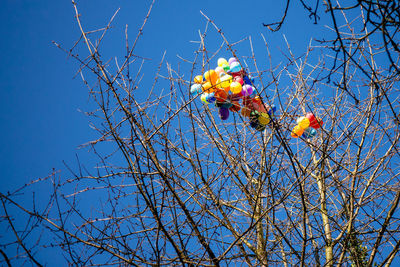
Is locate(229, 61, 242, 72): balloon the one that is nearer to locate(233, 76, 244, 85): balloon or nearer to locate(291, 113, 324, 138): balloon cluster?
locate(233, 76, 244, 85): balloon

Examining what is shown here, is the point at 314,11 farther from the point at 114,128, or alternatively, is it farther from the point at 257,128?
the point at 257,128

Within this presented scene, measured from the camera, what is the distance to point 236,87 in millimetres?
3465

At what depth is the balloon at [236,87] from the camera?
11.4ft

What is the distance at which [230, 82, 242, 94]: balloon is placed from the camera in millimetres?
3471

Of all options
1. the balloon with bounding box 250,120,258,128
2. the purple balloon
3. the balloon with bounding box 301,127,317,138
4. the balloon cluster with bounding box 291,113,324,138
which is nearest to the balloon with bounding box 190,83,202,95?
the purple balloon

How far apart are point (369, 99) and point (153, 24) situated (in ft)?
154

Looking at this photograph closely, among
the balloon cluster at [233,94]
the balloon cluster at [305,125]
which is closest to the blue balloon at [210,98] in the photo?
the balloon cluster at [233,94]

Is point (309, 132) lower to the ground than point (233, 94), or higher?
lower

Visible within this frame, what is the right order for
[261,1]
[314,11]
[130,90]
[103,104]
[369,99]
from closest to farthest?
1. [314,11]
2. [103,104]
3. [130,90]
4. [369,99]
5. [261,1]

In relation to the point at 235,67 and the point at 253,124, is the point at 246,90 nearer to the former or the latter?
the point at 253,124

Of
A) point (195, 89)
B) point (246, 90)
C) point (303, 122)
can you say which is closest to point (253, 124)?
point (246, 90)

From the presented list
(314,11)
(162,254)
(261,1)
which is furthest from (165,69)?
(261,1)

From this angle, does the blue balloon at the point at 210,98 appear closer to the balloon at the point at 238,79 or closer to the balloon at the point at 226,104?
the balloon at the point at 226,104

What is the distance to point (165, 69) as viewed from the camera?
3.31 metres
